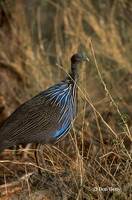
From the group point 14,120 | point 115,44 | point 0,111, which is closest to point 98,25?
point 115,44

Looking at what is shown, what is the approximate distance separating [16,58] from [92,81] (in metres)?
1.00

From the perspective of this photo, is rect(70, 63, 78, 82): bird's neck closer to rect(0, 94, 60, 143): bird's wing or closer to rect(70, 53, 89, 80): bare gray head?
rect(70, 53, 89, 80): bare gray head

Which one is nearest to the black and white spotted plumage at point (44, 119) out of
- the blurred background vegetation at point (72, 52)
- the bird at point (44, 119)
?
the bird at point (44, 119)

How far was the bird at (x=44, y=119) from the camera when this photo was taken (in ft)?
18.9

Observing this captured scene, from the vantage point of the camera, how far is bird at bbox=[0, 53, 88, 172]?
18.9 ft

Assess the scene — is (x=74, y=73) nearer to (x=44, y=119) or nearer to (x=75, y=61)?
(x=75, y=61)

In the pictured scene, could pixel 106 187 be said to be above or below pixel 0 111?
below

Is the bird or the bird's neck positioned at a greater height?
the bird's neck

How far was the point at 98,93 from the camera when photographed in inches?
332

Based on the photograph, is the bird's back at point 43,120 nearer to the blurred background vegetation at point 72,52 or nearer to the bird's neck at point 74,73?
the bird's neck at point 74,73

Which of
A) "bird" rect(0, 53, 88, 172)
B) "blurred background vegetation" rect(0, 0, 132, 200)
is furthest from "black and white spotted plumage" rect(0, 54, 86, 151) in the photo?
"blurred background vegetation" rect(0, 0, 132, 200)

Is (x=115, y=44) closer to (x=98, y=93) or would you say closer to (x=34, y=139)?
(x=98, y=93)

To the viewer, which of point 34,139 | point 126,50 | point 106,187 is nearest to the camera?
point 106,187

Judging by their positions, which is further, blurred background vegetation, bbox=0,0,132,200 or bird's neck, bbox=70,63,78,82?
blurred background vegetation, bbox=0,0,132,200
